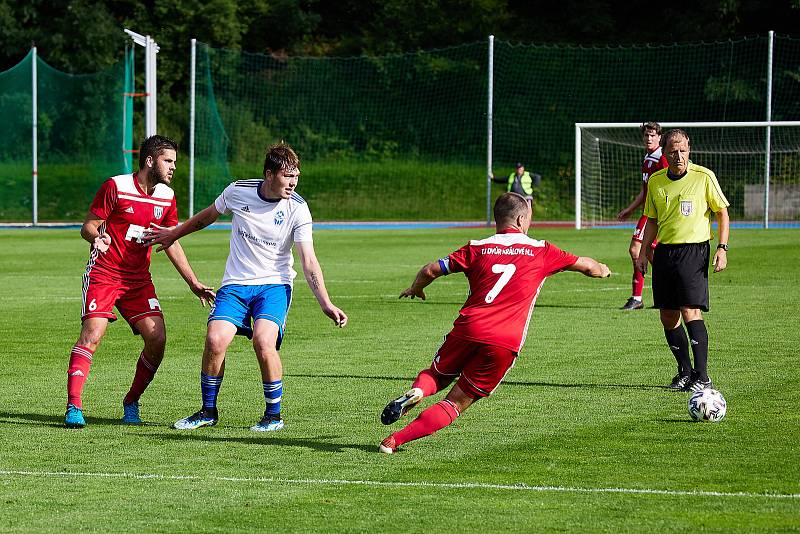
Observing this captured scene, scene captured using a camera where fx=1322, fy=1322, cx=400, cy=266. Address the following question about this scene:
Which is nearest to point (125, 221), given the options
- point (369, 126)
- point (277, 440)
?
point (277, 440)

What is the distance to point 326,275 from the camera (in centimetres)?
2006

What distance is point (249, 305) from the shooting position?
25.9 feet

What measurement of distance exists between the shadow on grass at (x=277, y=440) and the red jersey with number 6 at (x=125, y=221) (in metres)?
1.16

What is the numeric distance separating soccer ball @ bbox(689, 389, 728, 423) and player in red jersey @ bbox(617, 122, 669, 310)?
12.4 ft

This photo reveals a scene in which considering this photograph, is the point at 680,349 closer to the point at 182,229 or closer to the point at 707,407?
the point at 707,407

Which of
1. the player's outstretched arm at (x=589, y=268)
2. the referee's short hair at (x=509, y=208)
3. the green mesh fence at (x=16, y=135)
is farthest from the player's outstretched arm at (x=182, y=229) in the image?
the green mesh fence at (x=16, y=135)

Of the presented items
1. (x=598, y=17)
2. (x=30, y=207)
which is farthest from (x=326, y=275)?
(x=598, y=17)

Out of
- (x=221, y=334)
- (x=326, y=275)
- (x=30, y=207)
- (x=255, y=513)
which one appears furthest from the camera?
(x=30, y=207)

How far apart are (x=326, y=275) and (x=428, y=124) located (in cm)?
2567

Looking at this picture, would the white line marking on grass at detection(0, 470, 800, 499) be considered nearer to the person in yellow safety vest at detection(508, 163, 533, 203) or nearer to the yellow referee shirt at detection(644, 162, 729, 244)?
the yellow referee shirt at detection(644, 162, 729, 244)

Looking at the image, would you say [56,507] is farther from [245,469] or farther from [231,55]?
[231,55]

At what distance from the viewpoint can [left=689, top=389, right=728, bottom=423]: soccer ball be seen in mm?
8039

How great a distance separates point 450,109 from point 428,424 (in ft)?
125

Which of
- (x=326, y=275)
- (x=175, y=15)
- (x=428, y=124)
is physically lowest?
(x=326, y=275)
